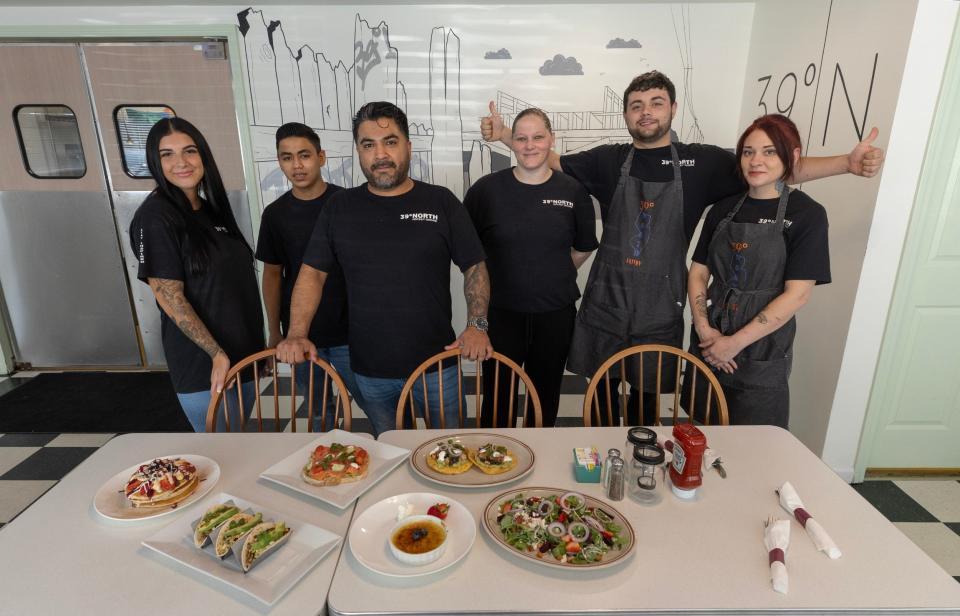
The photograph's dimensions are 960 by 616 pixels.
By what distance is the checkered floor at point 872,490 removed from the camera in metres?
2.16

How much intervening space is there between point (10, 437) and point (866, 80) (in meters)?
4.93

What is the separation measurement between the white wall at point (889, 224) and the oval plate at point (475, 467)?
6.06ft

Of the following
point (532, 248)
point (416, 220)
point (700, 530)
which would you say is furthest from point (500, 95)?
point (700, 530)

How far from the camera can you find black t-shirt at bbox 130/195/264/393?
169 cm

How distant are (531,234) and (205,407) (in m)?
1.47

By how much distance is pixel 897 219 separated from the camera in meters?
2.17

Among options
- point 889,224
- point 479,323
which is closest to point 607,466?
point 479,323

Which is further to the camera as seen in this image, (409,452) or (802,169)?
(802,169)

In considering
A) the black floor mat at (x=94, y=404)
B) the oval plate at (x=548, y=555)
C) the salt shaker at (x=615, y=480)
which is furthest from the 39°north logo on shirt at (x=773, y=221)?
the black floor mat at (x=94, y=404)

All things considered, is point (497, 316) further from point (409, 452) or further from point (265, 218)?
point (265, 218)

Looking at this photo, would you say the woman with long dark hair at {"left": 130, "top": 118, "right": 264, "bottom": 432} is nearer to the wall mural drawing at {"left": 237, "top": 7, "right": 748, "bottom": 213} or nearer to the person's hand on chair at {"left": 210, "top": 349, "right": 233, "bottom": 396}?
the person's hand on chair at {"left": 210, "top": 349, "right": 233, "bottom": 396}

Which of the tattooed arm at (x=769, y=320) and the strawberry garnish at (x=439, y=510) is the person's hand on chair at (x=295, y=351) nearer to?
the strawberry garnish at (x=439, y=510)

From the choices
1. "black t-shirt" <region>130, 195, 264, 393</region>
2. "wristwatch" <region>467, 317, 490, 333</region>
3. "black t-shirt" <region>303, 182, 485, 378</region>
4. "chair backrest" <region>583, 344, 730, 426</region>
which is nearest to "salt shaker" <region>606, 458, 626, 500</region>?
"chair backrest" <region>583, 344, 730, 426</region>

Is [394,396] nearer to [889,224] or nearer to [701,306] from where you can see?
[701,306]
